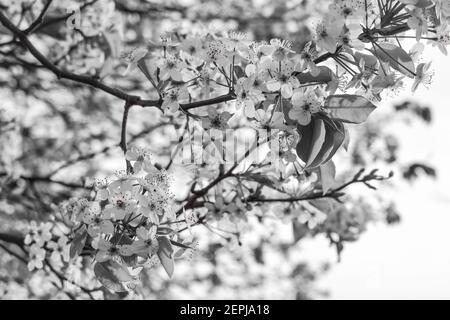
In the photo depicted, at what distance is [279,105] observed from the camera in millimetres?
1301

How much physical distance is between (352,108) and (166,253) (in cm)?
55

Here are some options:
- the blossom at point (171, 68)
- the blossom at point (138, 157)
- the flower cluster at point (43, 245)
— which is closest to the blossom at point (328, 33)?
the blossom at point (171, 68)

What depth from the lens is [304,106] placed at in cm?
123

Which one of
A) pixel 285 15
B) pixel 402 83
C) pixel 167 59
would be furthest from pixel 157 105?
pixel 285 15

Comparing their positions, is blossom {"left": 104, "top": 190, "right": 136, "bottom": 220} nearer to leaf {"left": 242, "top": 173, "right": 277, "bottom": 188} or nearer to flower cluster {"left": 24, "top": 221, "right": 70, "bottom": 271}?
leaf {"left": 242, "top": 173, "right": 277, "bottom": 188}

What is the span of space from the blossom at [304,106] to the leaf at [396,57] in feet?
0.60

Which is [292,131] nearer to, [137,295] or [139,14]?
[137,295]

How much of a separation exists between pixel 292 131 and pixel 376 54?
26cm

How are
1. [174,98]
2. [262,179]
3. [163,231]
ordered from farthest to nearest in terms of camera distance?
[262,179]
[174,98]
[163,231]

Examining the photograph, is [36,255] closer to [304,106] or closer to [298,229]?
[298,229]

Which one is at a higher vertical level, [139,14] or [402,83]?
[139,14]

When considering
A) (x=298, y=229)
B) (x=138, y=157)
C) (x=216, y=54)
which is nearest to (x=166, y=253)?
(x=138, y=157)

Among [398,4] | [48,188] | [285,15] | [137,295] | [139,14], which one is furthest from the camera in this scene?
[285,15]

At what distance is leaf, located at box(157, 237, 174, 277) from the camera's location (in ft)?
4.28
